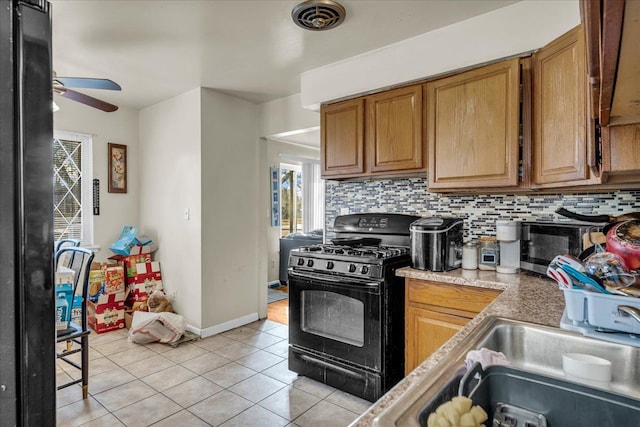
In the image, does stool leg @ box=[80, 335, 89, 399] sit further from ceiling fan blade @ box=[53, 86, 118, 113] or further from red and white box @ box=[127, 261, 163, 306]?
ceiling fan blade @ box=[53, 86, 118, 113]

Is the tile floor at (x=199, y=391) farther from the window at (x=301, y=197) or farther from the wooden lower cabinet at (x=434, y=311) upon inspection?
the window at (x=301, y=197)

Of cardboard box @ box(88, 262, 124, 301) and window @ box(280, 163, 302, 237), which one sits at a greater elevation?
window @ box(280, 163, 302, 237)

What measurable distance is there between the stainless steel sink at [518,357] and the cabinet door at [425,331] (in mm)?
907

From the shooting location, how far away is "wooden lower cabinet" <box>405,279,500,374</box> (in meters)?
1.92

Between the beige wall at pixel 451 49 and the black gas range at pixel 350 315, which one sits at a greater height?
the beige wall at pixel 451 49

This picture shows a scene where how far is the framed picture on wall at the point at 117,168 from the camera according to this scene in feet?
12.5

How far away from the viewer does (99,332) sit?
3369 millimetres

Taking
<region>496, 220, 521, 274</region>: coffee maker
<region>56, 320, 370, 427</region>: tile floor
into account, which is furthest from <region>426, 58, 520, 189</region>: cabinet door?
<region>56, 320, 370, 427</region>: tile floor

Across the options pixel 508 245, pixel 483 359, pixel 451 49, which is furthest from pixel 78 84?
pixel 508 245

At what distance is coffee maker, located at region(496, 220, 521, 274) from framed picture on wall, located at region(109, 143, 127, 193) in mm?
3673

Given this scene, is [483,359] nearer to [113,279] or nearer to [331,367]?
[331,367]

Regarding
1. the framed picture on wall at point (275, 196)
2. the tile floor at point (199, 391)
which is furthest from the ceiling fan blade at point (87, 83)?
the framed picture on wall at point (275, 196)

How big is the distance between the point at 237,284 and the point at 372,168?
1.89m

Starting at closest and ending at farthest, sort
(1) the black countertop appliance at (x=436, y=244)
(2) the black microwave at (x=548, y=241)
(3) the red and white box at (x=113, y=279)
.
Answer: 1. (2) the black microwave at (x=548, y=241)
2. (1) the black countertop appliance at (x=436, y=244)
3. (3) the red and white box at (x=113, y=279)
